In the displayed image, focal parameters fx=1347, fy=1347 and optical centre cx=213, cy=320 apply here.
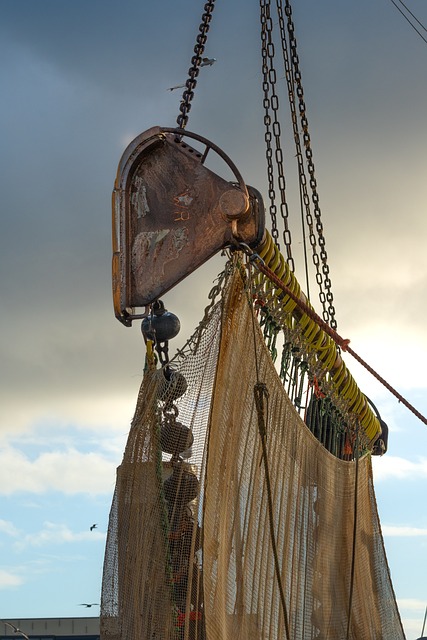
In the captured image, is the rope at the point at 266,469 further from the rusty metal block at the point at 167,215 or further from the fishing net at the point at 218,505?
the rusty metal block at the point at 167,215

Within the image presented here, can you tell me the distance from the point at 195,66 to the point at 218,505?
10.9 ft

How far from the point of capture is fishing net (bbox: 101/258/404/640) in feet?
27.2

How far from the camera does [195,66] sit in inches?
384

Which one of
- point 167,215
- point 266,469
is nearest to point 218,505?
point 266,469

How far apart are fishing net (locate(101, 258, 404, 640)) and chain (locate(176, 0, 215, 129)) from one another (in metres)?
1.42

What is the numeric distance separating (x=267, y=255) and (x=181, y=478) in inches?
66.4

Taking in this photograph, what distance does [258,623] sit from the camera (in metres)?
8.52

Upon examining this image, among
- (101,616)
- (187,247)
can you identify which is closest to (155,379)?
(187,247)

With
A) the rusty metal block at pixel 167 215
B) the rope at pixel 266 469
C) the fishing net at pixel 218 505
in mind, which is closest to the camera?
the fishing net at pixel 218 505

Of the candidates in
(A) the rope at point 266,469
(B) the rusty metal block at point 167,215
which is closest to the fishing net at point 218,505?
(A) the rope at point 266,469

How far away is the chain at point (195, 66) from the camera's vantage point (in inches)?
374

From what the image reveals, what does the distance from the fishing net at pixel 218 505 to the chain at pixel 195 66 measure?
4.66 feet

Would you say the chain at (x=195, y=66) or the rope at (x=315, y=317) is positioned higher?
the chain at (x=195, y=66)

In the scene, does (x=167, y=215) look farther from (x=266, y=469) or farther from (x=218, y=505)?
(x=218, y=505)
